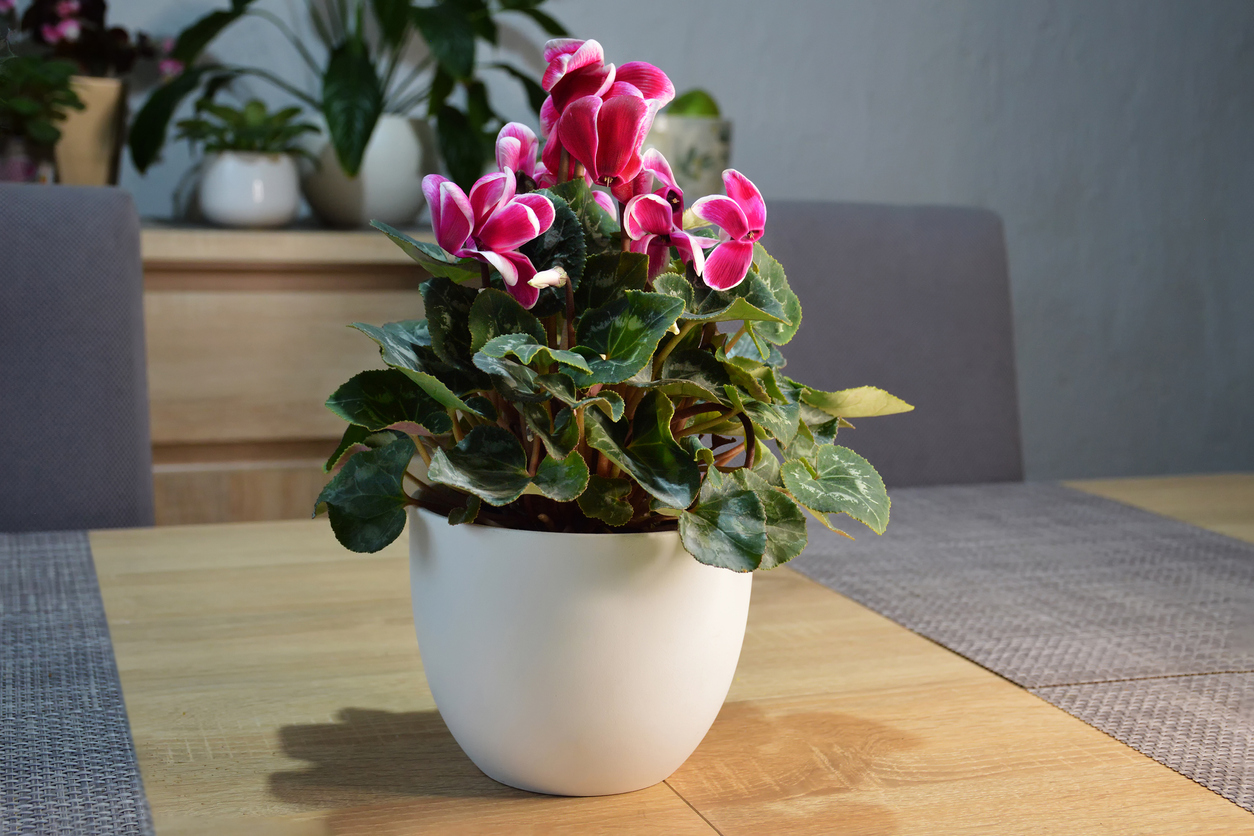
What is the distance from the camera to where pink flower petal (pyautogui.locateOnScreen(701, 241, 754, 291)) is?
464mm

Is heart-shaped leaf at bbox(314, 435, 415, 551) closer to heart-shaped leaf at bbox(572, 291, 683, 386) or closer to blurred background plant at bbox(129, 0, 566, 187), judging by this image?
heart-shaped leaf at bbox(572, 291, 683, 386)

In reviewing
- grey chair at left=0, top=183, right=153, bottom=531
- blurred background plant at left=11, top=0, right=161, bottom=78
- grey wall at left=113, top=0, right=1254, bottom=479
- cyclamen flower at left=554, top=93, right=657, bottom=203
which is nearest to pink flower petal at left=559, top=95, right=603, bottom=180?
cyclamen flower at left=554, top=93, right=657, bottom=203

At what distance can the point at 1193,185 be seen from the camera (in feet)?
9.95

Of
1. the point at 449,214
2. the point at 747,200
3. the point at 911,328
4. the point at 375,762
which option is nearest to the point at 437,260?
the point at 449,214

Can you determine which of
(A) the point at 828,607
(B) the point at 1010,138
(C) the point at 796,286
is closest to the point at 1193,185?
(B) the point at 1010,138

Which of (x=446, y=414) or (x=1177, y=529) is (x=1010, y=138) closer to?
(x=1177, y=529)

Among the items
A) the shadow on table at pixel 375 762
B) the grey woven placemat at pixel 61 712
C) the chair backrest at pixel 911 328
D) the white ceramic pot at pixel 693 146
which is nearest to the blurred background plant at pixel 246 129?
the white ceramic pot at pixel 693 146

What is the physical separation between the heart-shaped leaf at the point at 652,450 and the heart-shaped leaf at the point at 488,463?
3 centimetres

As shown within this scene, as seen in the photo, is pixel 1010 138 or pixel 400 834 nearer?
pixel 400 834

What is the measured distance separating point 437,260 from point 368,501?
11cm

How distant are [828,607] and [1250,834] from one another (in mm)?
331

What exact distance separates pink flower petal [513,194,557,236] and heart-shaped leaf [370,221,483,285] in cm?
4

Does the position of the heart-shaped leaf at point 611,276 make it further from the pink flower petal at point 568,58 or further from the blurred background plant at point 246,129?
the blurred background plant at point 246,129

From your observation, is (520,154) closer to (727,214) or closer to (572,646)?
(727,214)
